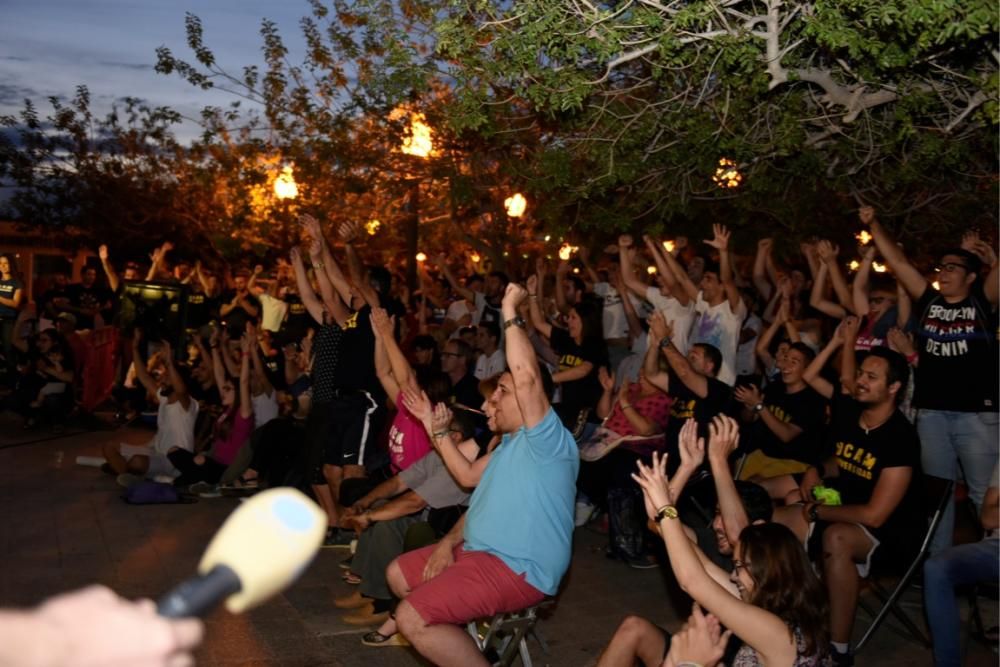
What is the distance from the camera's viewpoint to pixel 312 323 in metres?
13.1

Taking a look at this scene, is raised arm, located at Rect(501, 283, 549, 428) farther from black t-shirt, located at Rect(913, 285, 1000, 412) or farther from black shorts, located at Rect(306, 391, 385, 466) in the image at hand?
black shorts, located at Rect(306, 391, 385, 466)

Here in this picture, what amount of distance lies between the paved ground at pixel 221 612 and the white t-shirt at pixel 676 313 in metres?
2.00

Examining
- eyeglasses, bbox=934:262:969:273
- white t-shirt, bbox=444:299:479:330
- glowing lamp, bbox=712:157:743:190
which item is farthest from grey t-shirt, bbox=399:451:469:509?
white t-shirt, bbox=444:299:479:330

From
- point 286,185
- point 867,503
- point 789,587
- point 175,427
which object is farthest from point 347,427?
point 286,185

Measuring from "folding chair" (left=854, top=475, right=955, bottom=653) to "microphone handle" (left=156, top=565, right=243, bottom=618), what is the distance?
4.93 m

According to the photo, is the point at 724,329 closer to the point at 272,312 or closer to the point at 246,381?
the point at 246,381

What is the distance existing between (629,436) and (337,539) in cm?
239

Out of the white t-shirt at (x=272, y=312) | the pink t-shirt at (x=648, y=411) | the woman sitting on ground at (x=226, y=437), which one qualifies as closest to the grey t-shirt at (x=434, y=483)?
the pink t-shirt at (x=648, y=411)

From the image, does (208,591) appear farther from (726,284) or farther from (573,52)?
(726,284)

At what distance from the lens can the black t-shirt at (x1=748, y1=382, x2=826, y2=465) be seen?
734cm

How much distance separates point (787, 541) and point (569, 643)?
2.57m

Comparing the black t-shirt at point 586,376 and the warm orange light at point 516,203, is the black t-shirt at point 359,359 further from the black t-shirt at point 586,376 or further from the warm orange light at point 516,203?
the warm orange light at point 516,203

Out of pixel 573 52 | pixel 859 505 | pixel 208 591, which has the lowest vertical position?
pixel 859 505

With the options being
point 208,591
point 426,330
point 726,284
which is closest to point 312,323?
point 426,330
